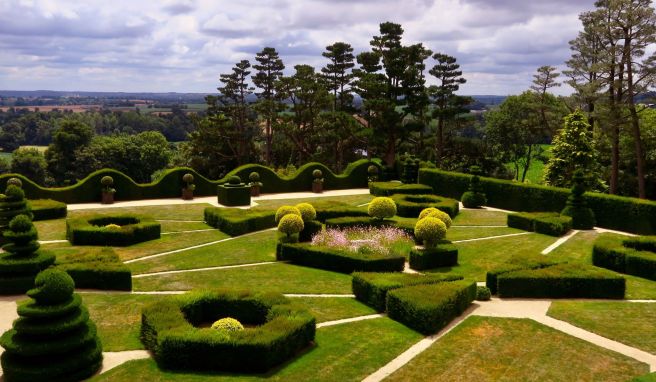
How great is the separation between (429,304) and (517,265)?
5995mm

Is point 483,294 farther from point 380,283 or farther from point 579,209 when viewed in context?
point 579,209

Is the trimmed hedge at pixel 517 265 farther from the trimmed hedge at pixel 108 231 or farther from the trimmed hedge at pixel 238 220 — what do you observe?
the trimmed hedge at pixel 108 231

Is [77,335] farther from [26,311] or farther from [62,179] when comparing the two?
[62,179]

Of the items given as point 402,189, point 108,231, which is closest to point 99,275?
point 108,231

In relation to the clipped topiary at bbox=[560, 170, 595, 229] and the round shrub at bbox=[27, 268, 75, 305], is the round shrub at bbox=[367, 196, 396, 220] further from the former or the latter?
the round shrub at bbox=[27, 268, 75, 305]

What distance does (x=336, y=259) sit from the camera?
68.2 feet

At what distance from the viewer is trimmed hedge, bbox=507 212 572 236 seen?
26953mm

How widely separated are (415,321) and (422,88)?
3805cm

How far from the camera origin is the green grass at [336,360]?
11695 millimetres

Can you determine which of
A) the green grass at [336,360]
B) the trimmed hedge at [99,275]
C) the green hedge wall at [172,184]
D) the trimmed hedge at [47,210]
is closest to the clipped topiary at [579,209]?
the green grass at [336,360]

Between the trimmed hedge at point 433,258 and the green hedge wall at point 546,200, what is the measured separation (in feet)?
41.8

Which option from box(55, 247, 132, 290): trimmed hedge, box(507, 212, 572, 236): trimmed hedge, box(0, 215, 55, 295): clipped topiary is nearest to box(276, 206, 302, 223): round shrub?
box(55, 247, 132, 290): trimmed hedge

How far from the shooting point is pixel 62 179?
66.4 metres

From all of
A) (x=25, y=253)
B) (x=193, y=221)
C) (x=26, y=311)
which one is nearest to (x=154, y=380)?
(x=26, y=311)
